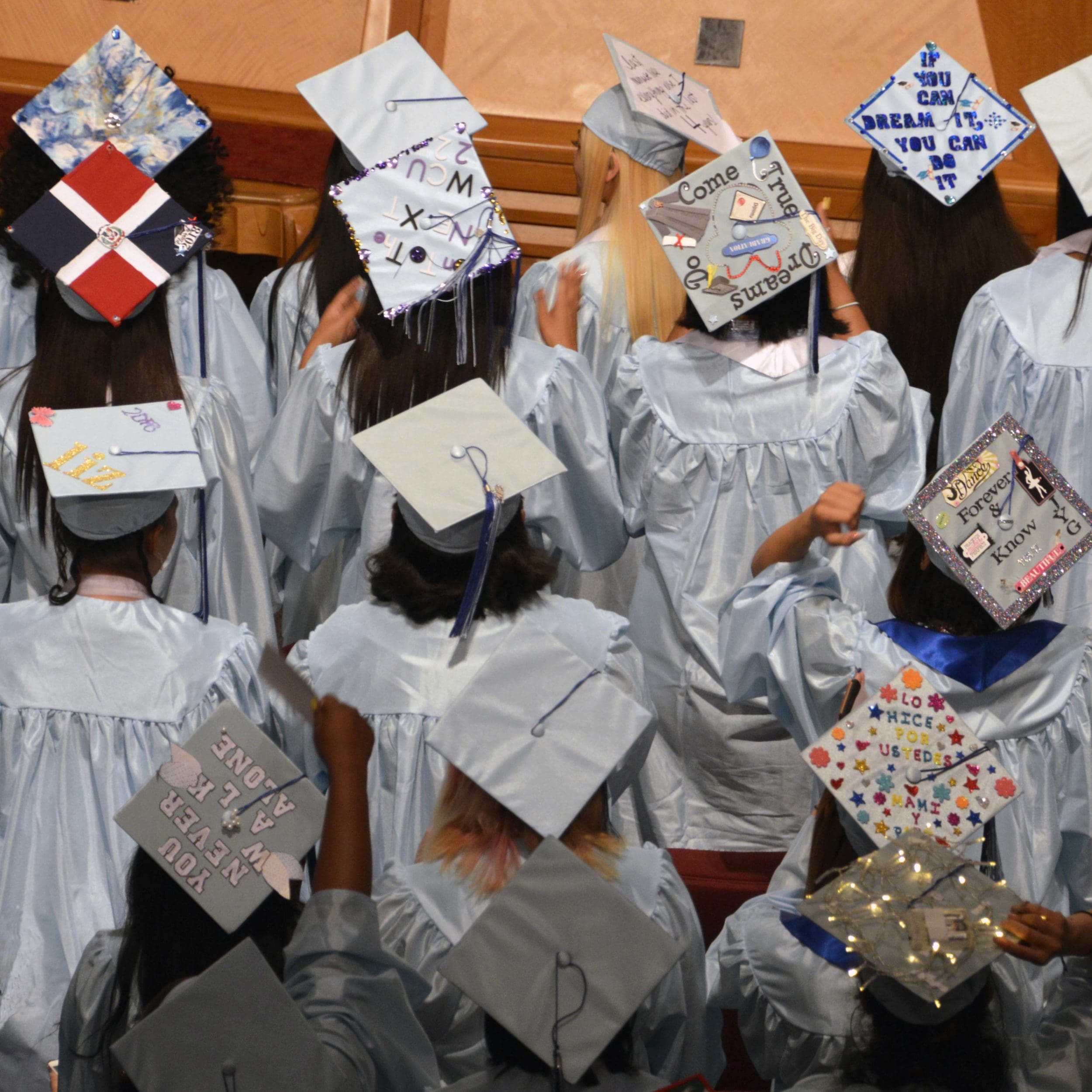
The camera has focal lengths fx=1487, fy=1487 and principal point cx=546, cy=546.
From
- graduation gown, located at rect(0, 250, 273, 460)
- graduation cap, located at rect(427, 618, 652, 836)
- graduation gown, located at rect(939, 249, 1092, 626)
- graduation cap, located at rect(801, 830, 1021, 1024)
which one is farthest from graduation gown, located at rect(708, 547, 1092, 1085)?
graduation gown, located at rect(0, 250, 273, 460)

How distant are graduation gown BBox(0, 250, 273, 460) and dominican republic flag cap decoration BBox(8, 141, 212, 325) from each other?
Answer: 33cm

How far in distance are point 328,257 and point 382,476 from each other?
1063mm

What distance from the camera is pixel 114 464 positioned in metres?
2.94

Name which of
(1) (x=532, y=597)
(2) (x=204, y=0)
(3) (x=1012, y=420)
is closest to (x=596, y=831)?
(1) (x=532, y=597)

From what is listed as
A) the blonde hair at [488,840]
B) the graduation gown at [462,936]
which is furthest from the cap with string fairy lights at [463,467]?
the graduation gown at [462,936]

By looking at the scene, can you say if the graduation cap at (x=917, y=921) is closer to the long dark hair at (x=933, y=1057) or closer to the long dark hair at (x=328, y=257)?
the long dark hair at (x=933, y=1057)

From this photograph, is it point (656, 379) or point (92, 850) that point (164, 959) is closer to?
point (92, 850)

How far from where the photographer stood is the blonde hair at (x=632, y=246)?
4.32 m

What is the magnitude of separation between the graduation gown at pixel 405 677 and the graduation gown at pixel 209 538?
797mm

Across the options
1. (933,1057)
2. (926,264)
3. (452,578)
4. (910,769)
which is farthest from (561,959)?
(926,264)

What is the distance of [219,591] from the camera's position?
3.78 metres

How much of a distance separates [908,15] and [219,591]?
4652mm

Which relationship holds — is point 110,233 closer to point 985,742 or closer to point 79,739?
point 79,739

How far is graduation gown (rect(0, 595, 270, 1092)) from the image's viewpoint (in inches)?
105
